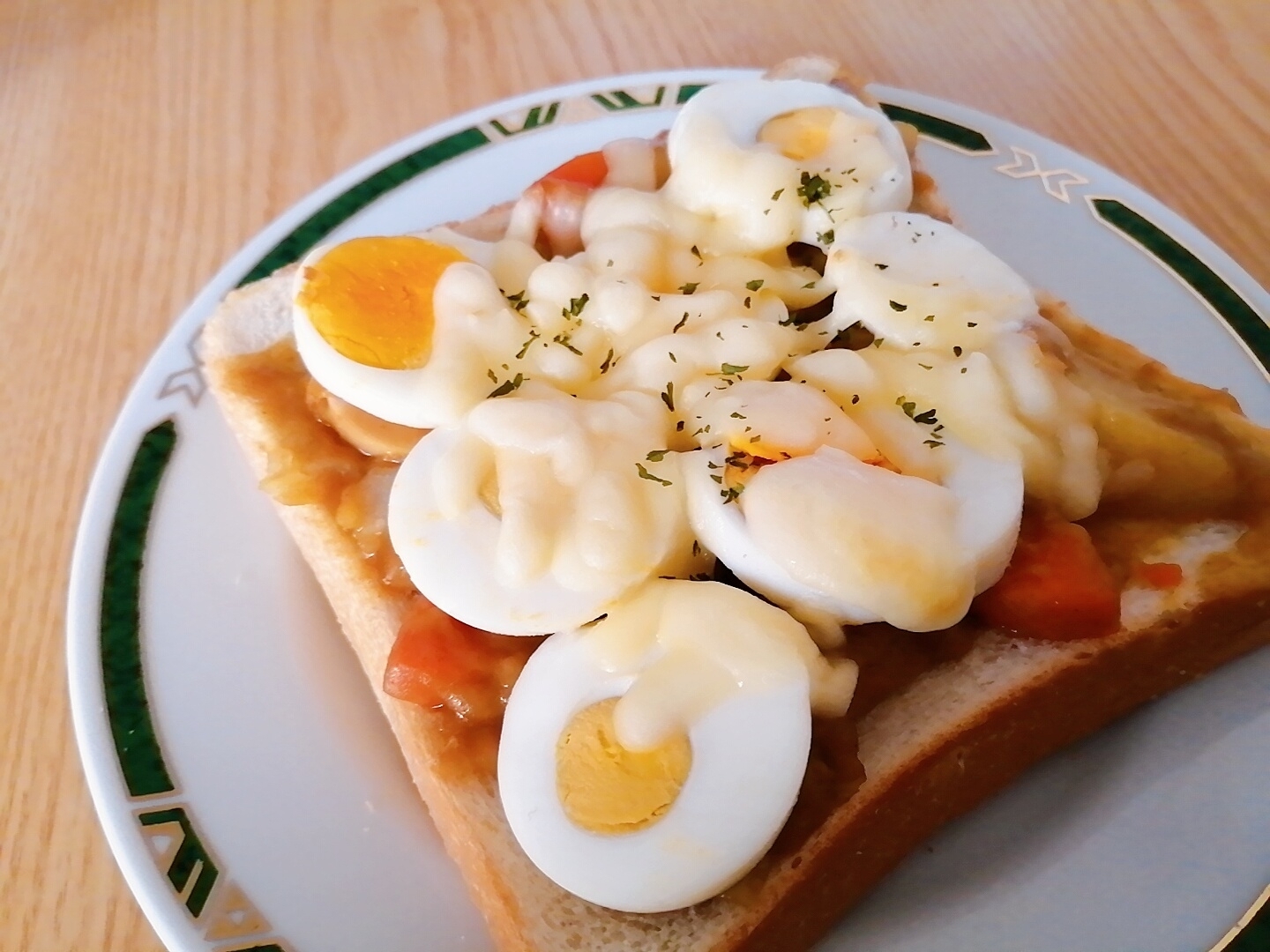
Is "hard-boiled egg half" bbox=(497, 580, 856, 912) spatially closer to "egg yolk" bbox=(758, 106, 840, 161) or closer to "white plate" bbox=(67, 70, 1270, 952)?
"white plate" bbox=(67, 70, 1270, 952)

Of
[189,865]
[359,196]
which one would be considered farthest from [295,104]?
[189,865]

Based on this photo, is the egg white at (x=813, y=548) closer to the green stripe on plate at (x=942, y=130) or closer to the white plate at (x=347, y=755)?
the white plate at (x=347, y=755)

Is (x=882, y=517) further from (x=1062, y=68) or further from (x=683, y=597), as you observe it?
(x=1062, y=68)

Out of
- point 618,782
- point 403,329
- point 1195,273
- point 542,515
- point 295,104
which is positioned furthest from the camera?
point 295,104

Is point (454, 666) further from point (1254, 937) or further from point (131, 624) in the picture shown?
point (1254, 937)

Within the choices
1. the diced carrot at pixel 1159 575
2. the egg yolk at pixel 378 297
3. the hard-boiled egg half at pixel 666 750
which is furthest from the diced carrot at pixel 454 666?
the diced carrot at pixel 1159 575

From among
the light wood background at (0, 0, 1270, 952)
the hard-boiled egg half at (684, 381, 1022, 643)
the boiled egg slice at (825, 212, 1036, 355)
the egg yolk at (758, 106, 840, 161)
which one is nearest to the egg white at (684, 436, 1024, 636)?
the hard-boiled egg half at (684, 381, 1022, 643)
